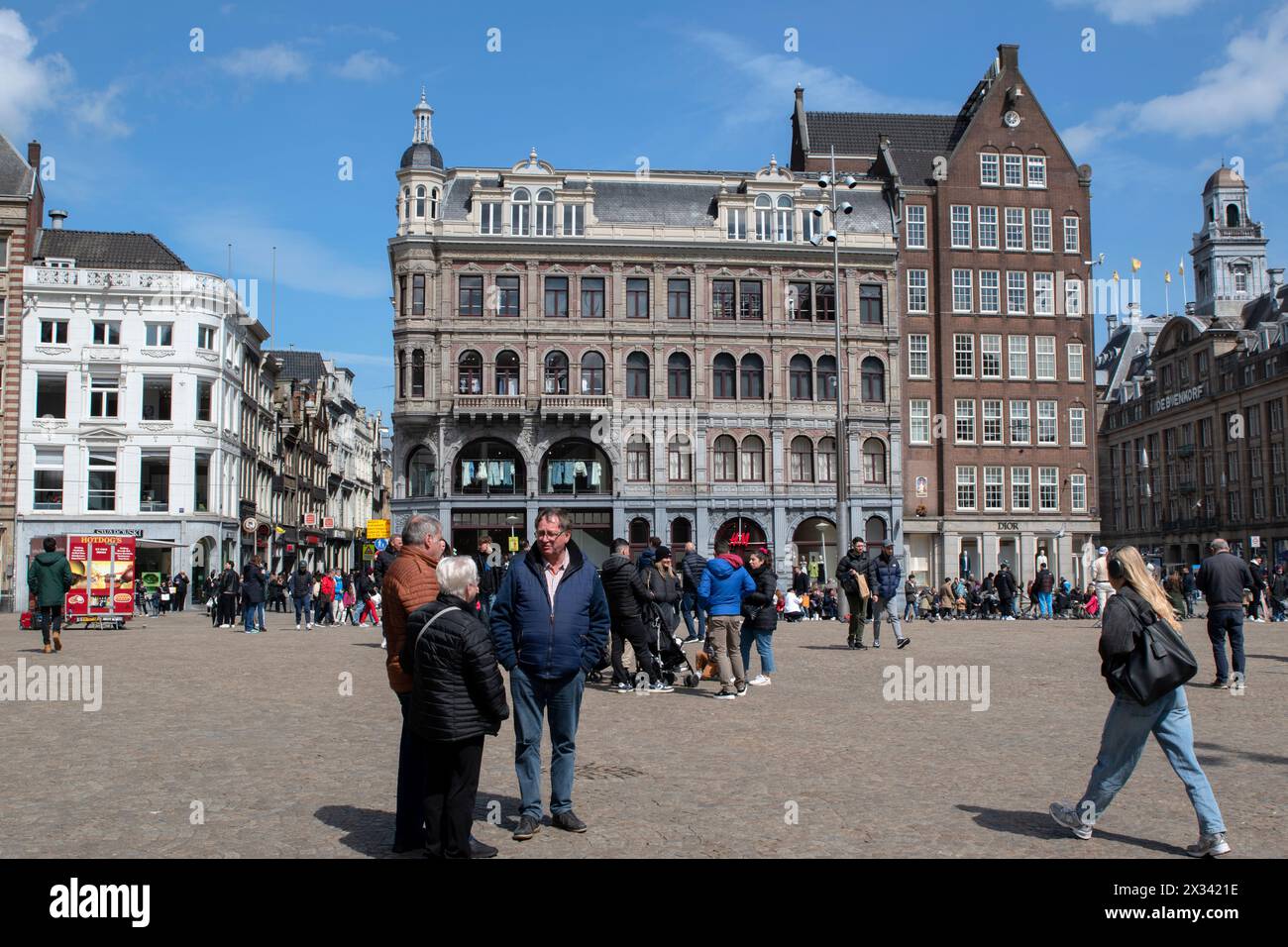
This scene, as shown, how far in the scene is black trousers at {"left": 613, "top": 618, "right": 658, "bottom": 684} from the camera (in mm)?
15242

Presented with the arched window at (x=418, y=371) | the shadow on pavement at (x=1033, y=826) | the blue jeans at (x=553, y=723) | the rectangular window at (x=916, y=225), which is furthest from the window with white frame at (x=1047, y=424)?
the blue jeans at (x=553, y=723)

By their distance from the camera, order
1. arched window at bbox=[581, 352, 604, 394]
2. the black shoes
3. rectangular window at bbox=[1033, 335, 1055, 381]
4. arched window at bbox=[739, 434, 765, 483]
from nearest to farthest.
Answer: the black shoes → arched window at bbox=[581, 352, 604, 394] → arched window at bbox=[739, 434, 765, 483] → rectangular window at bbox=[1033, 335, 1055, 381]

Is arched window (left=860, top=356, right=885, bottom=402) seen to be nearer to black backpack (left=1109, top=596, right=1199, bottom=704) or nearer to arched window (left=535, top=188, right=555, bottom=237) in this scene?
arched window (left=535, top=188, right=555, bottom=237)

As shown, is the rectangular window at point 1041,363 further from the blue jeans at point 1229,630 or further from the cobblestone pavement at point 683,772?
the blue jeans at point 1229,630

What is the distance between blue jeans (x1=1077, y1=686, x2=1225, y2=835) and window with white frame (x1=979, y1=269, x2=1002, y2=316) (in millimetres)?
55076

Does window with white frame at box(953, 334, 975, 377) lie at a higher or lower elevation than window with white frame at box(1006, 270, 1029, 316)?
lower

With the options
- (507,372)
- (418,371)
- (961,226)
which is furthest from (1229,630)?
(961,226)

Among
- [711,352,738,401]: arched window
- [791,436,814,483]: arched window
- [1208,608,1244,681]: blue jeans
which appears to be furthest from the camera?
[791,436,814,483]: arched window

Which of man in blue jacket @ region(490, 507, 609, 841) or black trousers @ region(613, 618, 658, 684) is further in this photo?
black trousers @ region(613, 618, 658, 684)

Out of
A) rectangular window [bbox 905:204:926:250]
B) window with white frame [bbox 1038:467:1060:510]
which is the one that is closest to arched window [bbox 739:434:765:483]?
rectangular window [bbox 905:204:926:250]

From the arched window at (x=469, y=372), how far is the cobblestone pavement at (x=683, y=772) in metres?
37.4
